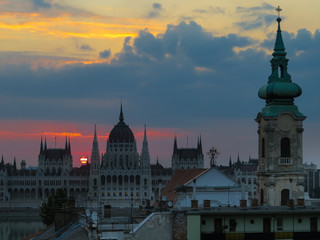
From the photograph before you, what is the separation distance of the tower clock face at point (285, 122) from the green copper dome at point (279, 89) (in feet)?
1.34

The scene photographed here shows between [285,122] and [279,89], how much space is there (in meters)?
2.04

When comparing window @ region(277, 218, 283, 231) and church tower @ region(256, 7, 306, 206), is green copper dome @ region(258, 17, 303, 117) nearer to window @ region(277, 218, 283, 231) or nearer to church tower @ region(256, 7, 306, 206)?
church tower @ region(256, 7, 306, 206)

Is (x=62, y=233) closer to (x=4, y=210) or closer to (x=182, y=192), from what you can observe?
(x=182, y=192)

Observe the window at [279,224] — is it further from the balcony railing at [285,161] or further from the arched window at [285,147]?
the arched window at [285,147]

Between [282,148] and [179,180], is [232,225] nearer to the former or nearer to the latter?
[282,148]

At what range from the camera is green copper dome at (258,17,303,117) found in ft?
143

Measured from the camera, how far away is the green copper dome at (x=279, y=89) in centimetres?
4369

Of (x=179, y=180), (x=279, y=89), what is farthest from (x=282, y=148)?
(x=179, y=180)

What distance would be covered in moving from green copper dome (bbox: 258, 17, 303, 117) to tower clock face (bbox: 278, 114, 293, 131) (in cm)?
41

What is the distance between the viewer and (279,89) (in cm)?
4394

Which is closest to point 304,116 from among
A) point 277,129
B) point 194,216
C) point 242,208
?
point 277,129

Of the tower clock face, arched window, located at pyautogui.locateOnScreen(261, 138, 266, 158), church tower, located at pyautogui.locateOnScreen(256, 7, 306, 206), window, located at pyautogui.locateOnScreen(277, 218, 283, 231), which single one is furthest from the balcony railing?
window, located at pyautogui.locateOnScreen(277, 218, 283, 231)

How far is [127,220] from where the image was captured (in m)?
34.1

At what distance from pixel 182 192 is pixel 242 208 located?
12224mm
